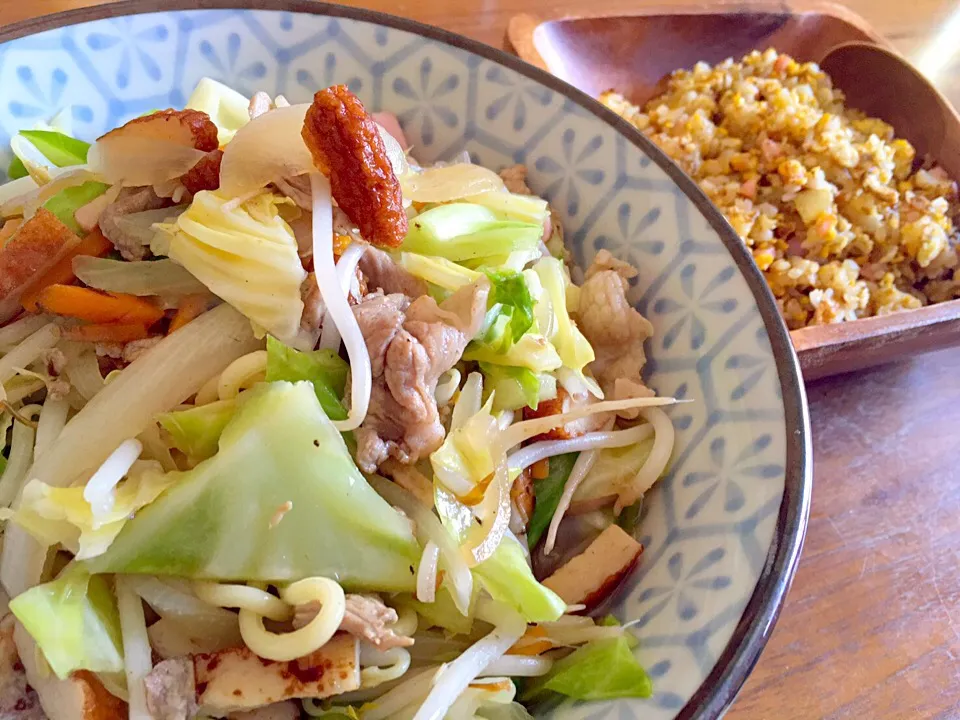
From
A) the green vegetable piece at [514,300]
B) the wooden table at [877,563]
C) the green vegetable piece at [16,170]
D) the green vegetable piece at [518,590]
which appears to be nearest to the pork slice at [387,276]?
the green vegetable piece at [514,300]

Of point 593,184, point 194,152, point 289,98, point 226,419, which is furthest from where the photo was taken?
point 289,98

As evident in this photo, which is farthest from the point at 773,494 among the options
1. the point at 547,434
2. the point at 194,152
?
the point at 194,152

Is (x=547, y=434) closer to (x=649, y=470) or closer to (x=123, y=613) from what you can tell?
(x=649, y=470)

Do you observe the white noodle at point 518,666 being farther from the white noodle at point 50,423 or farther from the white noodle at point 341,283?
the white noodle at point 50,423

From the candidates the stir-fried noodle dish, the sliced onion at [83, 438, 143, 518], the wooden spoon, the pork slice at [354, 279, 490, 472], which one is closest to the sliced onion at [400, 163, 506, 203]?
the stir-fried noodle dish

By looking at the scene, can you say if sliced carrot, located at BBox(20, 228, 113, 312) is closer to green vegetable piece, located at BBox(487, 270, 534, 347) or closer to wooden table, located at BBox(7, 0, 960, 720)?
green vegetable piece, located at BBox(487, 270, 534, 347)

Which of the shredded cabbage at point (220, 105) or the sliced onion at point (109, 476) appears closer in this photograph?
the sliced onion at point (109, 476)
